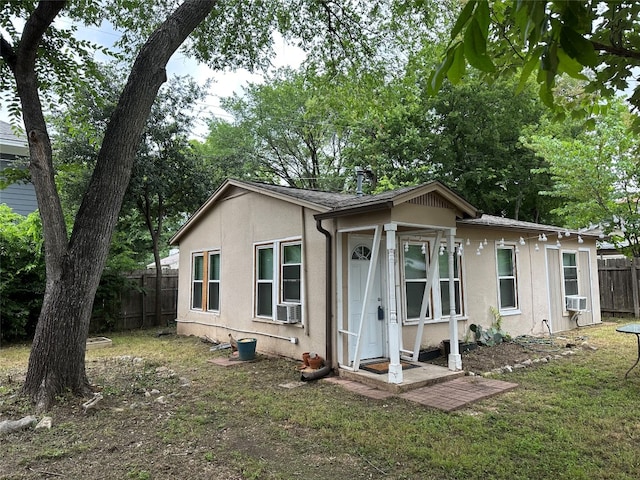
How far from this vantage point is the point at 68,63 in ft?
20.9

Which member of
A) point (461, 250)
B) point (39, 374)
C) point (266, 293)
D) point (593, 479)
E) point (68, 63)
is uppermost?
point (68, 63)

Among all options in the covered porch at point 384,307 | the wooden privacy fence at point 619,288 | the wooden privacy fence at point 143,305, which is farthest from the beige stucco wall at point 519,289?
the wooden privacy fence at point 143,305

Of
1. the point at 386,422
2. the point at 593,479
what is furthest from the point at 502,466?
the point at 386,422

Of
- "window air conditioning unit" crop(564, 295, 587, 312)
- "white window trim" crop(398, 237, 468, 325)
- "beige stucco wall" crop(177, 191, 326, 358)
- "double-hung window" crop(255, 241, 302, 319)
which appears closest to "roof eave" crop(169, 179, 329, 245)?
"beige stucco wall" crop(177, 191, 326, 358)

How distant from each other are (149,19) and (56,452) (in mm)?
7596

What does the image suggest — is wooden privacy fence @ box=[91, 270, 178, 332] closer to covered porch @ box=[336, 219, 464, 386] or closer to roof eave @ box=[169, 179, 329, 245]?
roof eave @ box=[169, 179, 329, 245]

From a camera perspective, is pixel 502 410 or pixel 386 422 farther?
pixel 502 410

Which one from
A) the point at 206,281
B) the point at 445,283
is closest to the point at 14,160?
the point at 206,281

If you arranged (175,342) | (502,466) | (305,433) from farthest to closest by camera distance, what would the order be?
(175,342), (305,433), (502,466)

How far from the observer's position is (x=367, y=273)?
23.4ft

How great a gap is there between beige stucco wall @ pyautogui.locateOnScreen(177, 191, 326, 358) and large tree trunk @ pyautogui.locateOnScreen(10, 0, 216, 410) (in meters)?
3.07

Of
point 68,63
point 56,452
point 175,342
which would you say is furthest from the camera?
point 175,342

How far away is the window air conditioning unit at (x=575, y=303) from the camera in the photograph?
1035 centimetres

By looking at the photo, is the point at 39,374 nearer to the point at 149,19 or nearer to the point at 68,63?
the point at 68,63
